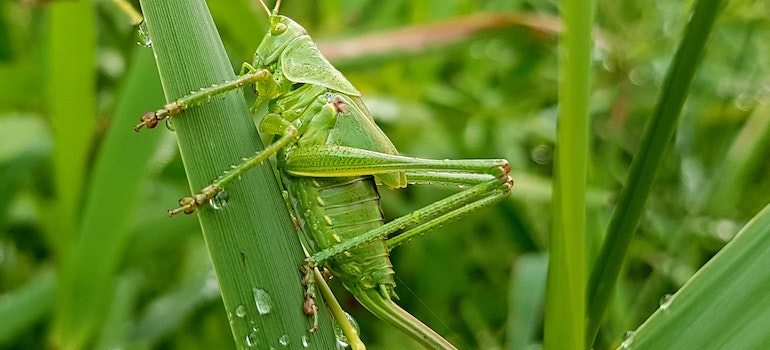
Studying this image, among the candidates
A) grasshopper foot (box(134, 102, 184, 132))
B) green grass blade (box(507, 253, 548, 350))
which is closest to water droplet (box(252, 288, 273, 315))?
grasshopper foot (box(134, 102, 184, 132))

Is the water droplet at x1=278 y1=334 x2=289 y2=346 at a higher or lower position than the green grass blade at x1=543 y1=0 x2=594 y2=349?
higher

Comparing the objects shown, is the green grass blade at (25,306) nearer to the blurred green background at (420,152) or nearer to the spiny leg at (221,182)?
the blurred green background at (420,152)

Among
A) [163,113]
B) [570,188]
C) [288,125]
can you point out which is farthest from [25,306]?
[570,188]

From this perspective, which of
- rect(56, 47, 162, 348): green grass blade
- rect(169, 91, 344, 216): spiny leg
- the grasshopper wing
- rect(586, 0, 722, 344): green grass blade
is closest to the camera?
rect(586, 0, 722, 344): green grass blade

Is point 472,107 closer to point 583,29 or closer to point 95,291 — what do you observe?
point 95,291

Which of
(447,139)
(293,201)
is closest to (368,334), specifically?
(447,139)

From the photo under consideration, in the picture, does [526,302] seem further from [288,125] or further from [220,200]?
[220,200]

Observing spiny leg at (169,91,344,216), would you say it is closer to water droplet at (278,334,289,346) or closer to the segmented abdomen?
the segmented abdomen
